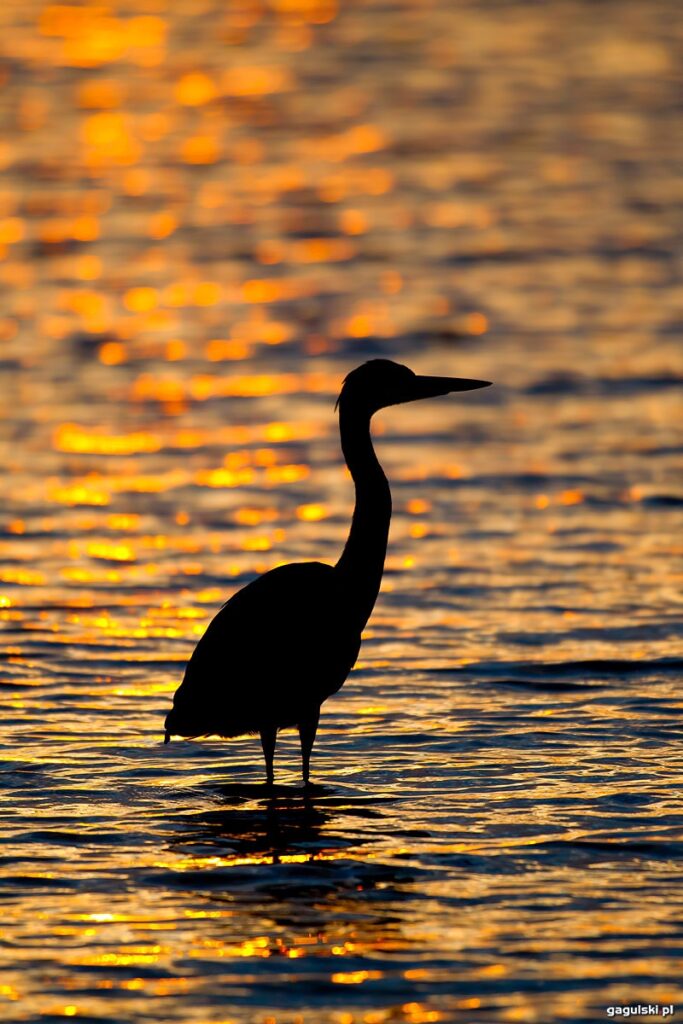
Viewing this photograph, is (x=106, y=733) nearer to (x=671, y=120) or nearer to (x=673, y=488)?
(x=673, y=488)

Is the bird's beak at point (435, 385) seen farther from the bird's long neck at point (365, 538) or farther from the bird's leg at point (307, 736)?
the bird's leg at point (307, 736)

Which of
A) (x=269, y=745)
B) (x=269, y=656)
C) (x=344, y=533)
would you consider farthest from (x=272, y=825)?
(x=344, y=533)

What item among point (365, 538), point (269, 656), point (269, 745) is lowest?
point (269, 745)

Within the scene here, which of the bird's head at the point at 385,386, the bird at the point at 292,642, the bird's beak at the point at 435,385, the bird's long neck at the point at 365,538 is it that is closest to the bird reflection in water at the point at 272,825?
the bird at the point at 292,642

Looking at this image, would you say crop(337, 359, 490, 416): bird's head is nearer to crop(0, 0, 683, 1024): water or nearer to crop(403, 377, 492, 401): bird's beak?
crop(403, 377, 492, 401): bird's beak

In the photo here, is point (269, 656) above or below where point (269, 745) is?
above

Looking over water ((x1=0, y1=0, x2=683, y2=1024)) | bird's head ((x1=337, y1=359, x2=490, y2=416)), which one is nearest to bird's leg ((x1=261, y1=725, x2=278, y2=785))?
water ((x1=0, y1=0, x2=683, y2=1024))

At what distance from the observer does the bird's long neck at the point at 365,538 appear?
35.4 ft

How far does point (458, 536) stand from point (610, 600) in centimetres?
183

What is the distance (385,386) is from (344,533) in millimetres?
3941

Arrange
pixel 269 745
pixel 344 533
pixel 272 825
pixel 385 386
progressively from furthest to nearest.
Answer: pixel 344 533
pixel 385 386
pixel 269 745
pixel 272 825

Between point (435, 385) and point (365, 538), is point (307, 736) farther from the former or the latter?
point (435, 385)

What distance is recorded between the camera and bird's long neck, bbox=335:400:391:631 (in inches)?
425

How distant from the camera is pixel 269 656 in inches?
409
